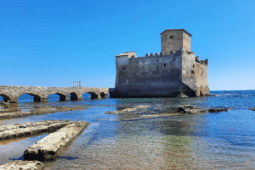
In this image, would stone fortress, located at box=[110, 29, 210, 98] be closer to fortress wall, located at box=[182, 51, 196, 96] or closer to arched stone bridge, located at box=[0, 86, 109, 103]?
fortress wall, located at box=[182, 51, 196, 96]

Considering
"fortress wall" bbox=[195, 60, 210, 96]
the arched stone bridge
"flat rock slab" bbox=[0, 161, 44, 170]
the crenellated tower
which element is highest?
the crenellated tower

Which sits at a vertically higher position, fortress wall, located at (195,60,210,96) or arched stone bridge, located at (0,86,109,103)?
fortress wall, located at (195,60,210,96)

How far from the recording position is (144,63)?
120 feet

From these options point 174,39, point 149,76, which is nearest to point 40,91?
point 149,76

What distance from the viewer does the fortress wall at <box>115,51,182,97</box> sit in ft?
108

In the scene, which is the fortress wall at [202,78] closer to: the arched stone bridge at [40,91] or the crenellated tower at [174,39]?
the crenellated tower at [174,39]

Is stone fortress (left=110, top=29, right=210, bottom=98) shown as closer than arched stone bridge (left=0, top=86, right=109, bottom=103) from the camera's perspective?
No

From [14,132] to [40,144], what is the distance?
220 centimetres

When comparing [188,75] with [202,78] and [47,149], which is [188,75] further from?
[47,149]

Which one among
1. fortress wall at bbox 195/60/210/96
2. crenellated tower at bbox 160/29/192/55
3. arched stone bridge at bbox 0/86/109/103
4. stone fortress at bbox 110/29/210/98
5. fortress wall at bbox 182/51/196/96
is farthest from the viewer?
crenellated tower at bbox 160/29/192/55

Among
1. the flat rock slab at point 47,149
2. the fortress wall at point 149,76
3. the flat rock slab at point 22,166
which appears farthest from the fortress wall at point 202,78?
the flat rock slab at point 22,166

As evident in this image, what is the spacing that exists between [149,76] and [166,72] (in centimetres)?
387

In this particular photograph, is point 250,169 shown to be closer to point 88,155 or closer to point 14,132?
point 88,155

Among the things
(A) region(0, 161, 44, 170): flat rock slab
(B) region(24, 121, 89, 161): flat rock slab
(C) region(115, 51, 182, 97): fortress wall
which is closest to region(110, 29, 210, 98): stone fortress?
(C) region(115, 51, 182, 97): fortress wall
